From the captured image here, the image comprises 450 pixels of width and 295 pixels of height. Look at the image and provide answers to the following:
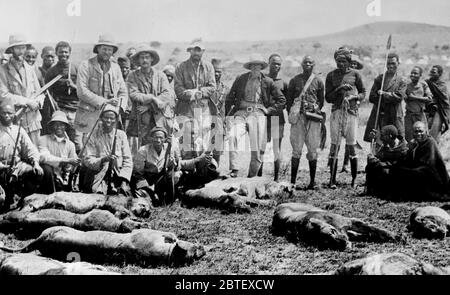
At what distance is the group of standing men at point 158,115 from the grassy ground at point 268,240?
818 millimetres

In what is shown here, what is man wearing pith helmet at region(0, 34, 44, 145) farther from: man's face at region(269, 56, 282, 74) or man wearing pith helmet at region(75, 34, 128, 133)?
man's face at region(269, 56, 282, 74)

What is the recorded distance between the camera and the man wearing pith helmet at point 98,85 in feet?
33.5

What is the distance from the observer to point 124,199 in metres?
8.90

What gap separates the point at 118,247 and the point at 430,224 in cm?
343

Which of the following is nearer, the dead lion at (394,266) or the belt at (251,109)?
the dead lion at (394,266)

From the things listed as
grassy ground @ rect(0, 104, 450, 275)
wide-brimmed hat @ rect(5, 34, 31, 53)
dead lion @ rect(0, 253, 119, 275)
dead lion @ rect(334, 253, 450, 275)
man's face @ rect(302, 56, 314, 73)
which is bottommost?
grassy ground @ rect(0, 104, 450, 275)

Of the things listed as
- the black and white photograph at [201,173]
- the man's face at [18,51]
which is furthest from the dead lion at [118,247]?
the man's face at [18,51]

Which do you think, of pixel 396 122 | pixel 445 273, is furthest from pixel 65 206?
pixel 396 122

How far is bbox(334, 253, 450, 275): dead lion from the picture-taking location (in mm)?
5762

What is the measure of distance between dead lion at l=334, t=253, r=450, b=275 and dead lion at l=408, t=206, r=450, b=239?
1528mm

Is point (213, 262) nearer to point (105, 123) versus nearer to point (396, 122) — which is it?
point (105, 123)

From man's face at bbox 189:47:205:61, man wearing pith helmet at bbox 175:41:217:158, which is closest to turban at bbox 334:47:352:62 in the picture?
man wearing pith helmet at bbox 175:41:217:158

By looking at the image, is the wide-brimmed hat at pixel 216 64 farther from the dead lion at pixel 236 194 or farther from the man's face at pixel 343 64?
the dead lion at pixel 236 194

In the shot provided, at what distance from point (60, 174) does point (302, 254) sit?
13.3ft
